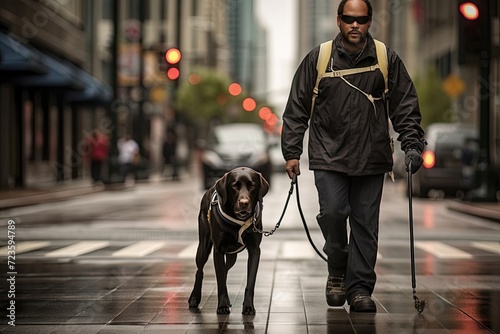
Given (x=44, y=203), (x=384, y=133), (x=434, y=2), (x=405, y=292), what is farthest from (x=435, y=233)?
(x=434, y=2)

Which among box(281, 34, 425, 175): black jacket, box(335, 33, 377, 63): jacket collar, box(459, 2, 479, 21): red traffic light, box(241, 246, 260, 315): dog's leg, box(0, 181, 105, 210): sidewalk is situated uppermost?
box(459, 2, 479, 21): red traffic light

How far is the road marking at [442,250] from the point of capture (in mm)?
12196

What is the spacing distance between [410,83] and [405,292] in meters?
1.94

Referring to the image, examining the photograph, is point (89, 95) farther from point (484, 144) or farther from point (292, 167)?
point (292, 167)

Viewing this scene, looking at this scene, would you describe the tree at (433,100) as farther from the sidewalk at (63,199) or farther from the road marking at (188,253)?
the road marking at (188,253)

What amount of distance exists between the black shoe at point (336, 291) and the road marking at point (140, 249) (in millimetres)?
4981

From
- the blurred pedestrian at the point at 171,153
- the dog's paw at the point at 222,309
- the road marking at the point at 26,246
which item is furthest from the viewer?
the blurred pedestrian at the point at 171,153

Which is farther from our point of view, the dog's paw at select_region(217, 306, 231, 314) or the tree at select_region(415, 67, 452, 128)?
the tree at select_region(415, 67, 452, 128)

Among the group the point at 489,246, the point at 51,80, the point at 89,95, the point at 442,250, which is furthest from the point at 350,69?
the point at 89,95

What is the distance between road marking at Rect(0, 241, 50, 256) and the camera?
12.8 metres

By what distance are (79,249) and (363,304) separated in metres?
6.49

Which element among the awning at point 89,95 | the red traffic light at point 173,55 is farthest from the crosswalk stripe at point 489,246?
the awning at point 89,95

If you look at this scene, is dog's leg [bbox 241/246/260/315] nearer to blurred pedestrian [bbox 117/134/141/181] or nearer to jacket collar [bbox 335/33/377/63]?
jacket collar [bbox 335/33/377/63]

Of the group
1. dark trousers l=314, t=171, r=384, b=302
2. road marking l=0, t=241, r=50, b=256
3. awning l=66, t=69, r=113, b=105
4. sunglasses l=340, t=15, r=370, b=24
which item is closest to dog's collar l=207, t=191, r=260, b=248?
dark trousers l=314, t=171, r=384, b=302
